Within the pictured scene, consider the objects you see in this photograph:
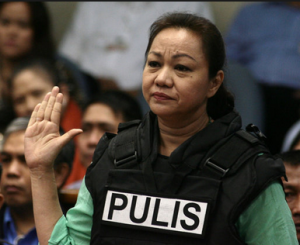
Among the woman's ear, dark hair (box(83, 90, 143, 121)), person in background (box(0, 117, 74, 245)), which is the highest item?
the woman's ear

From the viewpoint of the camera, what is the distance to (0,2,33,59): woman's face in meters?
4.32

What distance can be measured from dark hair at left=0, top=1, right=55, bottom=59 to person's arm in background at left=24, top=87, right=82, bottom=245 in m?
2.46

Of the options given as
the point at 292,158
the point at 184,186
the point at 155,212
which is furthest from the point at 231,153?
the point at 292,158

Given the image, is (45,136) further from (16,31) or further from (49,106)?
(16,31)

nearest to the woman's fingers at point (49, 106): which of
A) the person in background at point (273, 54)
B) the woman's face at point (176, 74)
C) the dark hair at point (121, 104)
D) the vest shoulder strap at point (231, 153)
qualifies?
the woman's face at point (176, 74)

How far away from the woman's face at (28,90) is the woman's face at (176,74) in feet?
6.91

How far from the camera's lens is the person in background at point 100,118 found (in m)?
3.53

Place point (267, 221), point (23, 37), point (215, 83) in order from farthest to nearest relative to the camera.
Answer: point (23, 37)
point (215, 83)
point (267, 221)

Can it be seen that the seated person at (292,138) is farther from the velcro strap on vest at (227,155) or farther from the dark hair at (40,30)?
the dark hair at (40,30)

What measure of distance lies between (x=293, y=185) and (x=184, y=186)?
29.9 inches

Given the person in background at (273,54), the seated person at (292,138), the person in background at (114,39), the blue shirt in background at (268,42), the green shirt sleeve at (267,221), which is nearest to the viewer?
the green shirt sleeve at (267,221)

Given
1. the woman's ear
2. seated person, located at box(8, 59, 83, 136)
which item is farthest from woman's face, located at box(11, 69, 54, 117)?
the woman's ear

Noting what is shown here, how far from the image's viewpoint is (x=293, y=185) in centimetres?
235

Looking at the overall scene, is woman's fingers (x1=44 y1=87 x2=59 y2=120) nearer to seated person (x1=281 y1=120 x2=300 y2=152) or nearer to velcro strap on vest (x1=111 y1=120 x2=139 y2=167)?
velcro strap on vest (x1=111 y1=120 x2=139 y2=167)
